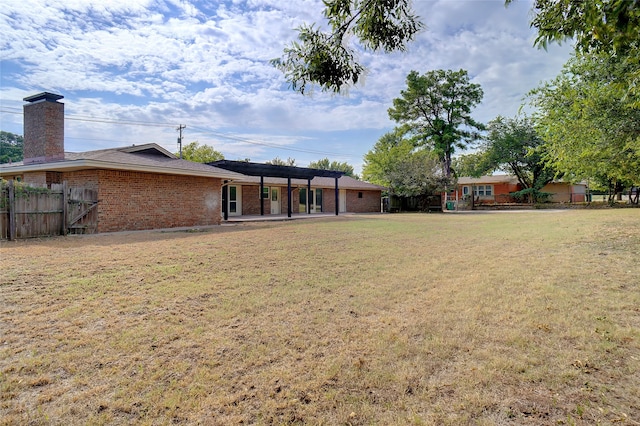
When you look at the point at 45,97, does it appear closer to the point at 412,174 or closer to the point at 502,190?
the point at 412,174

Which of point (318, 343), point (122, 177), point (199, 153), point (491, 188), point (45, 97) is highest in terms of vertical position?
point (199, 153)

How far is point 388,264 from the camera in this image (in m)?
6.91

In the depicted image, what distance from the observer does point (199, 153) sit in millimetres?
43625

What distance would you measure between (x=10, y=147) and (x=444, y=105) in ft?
186

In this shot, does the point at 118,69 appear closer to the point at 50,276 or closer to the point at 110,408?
the point at 50,276

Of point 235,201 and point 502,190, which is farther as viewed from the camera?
point 502,190

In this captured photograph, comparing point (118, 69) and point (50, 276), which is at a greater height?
point (118, 69)

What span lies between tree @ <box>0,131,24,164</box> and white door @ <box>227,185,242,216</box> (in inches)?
1310

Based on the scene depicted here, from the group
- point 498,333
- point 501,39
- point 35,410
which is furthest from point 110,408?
point 501,39

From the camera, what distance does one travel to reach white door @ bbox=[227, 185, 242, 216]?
20797 millimetres

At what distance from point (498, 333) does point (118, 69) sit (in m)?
18.3

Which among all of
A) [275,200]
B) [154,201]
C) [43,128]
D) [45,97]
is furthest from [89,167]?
[275,200]

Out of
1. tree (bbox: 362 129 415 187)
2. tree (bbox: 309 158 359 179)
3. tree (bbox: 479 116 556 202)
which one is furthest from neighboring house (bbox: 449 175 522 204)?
tree (bbox: 309 158 359 179)

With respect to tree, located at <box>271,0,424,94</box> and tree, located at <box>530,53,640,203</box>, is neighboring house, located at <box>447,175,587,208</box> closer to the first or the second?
tree, located at <box>530,53,640,203</box>
